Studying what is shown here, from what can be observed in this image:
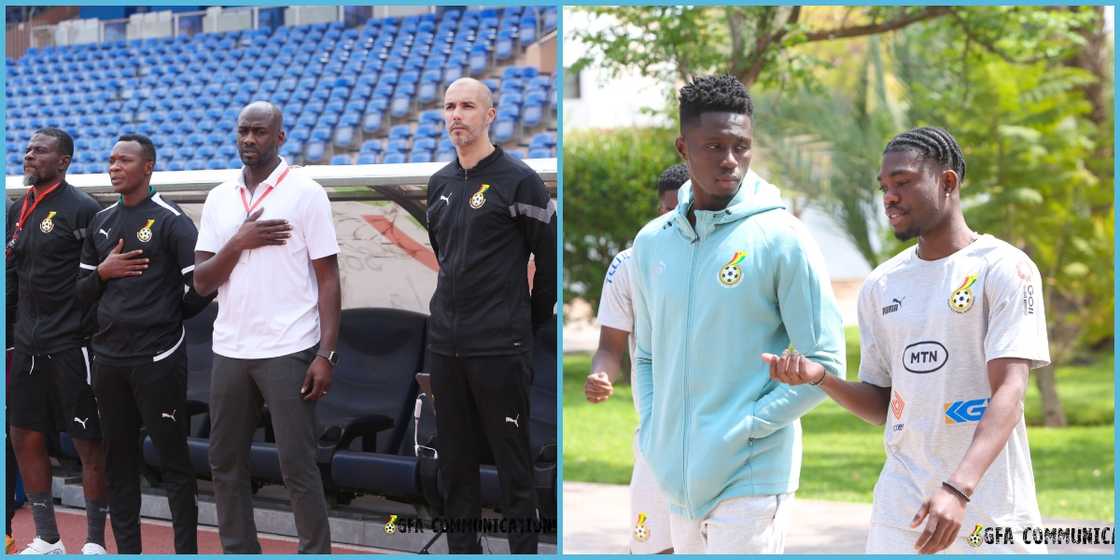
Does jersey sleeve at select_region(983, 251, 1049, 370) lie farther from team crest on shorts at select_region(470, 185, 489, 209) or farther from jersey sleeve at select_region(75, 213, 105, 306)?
jersey sleeve at select_region(75, 213, 105, 306)

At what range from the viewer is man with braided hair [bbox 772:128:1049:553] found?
124 inches

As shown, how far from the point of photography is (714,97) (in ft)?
11.4

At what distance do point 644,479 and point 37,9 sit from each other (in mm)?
15978

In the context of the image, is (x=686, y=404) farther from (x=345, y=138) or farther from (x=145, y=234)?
(x=345, y=138)

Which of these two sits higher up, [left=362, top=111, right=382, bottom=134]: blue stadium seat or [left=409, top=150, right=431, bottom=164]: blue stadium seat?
[left=362, top=111, right=382, bottom=134]: blue stadium seat

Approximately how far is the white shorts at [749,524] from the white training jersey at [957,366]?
249 millimetres

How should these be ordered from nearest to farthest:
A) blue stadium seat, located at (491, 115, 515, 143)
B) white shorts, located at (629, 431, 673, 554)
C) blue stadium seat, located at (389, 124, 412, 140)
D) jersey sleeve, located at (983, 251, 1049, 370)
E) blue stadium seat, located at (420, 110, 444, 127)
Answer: jersey sleeve, located at (983, 251, 1049, 370), white shorts, located at (629, 431, 673, 554), blue stadium seat, located at (491, 115, 515, 143), blue stadium seat, located at (420, 110, 444, 127), blue stadium seat, located at (389, 124, 412, 140)

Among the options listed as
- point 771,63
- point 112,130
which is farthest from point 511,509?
point 112,130

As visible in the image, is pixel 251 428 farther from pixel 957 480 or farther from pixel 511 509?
pixel 957 480

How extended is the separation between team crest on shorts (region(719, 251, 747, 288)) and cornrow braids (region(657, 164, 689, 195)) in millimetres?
2080

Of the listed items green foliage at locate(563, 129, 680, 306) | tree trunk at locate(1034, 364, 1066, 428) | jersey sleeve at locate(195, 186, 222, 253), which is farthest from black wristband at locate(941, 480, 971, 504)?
green foliage at locate(563, 129, 680, 306)

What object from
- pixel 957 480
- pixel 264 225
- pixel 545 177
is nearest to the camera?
pixel 957 480

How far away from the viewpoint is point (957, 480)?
2980mm

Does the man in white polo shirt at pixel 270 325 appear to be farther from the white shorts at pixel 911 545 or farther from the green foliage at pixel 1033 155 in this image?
the green foliage at pixel 1033 155
